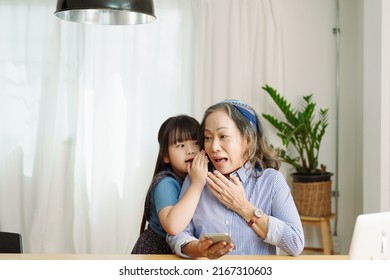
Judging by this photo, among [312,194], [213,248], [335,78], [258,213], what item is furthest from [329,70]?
[213,248]

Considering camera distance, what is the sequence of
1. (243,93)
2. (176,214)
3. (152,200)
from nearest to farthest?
(176,214) < (152,200) < (243,93)

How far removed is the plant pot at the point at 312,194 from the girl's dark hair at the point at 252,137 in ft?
8.45

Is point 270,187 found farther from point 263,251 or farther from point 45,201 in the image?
point 45,201

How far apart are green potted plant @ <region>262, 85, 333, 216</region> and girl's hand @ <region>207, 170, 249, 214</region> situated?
260 cm

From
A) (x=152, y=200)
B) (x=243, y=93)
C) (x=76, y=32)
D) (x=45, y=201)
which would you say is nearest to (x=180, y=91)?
A: (x=243, y=93)

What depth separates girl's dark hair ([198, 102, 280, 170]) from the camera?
1.97m

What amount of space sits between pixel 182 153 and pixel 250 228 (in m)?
0.37

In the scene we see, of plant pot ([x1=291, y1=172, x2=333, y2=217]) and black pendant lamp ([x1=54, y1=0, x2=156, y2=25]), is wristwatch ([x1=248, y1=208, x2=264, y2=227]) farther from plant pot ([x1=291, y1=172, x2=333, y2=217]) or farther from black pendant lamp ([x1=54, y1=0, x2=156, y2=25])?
plant pot ([x1=291, y1=172, x2=333, y2=217])

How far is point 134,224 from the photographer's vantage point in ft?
16.3

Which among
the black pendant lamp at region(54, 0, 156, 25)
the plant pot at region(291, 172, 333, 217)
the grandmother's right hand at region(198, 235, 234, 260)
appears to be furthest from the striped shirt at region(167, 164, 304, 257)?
the plant pot at region(291, 172, 333, 217)

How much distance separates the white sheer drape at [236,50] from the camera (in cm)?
486

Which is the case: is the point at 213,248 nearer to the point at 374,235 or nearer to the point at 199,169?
the point at 199,169

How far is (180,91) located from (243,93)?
1.63 ft

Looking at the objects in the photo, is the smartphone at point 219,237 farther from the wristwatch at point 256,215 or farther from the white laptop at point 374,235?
the white laptop at point 374,235
